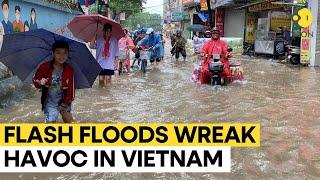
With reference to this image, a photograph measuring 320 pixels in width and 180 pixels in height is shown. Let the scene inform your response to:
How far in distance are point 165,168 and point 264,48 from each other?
22079 mm

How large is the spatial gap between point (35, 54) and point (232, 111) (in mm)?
3842

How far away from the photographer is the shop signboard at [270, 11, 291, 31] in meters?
26.5

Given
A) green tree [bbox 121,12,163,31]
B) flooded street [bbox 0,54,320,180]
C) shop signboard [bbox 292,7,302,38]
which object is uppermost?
green tree [bbox 121,12,163,31]

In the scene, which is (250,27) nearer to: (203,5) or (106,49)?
(203,5)

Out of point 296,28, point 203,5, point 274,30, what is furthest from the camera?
point 203,5

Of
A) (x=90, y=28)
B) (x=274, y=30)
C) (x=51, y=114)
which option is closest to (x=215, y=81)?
(x=90, y=28)

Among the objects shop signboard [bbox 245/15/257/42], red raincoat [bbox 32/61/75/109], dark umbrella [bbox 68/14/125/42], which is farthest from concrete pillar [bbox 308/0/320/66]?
red raincoat [bbox 32/61/75/109]

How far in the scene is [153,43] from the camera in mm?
18328

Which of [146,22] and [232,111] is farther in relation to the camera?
[146,22]

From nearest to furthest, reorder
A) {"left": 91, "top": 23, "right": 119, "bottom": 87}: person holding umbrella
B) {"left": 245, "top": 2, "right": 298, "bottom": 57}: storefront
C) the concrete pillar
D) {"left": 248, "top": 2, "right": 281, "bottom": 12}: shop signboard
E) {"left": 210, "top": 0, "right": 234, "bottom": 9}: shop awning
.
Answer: {"left": 91, "top": 23, "right": 119, "bottom": 87}: person holding umbrella, the concrete pillar, {"left": 245, "top": 2, "right": 298, "bottom": 57}: storefront, {"left": 248, "top": 2, "right": 281, "bottom": 12}: shop signboard, {"left": 210, "top": 0, "right": 234, "bottom": 9}: shop awning

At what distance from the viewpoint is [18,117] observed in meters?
8.08

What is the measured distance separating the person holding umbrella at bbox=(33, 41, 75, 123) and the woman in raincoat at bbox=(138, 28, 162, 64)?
1058 cm

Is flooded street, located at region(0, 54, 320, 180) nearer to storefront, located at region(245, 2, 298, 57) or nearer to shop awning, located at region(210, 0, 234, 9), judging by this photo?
storefront, located at region(245, 2, 298, 57)

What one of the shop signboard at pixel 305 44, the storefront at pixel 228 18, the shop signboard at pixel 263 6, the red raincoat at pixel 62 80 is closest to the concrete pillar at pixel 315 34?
the shop signboard at pixel 305 44
